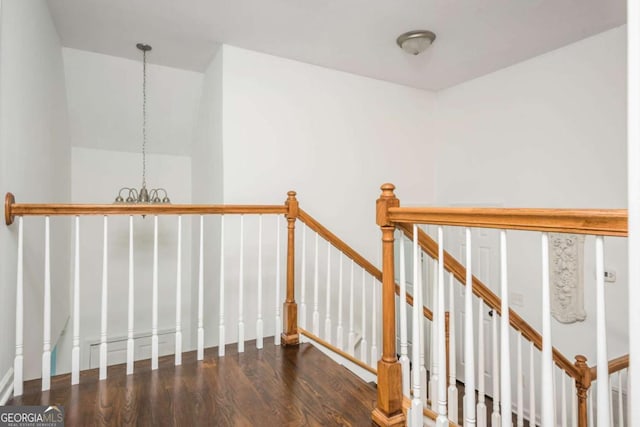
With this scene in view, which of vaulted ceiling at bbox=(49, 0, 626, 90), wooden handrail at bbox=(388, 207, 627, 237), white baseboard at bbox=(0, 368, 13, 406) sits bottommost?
white baseboard at bbox=(0, 368, 13, 406)

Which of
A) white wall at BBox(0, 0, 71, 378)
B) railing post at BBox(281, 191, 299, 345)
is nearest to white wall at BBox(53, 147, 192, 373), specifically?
white wall at BBox(0, 0, 71, 378)

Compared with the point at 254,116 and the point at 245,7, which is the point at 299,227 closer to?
A: the point at 254,116

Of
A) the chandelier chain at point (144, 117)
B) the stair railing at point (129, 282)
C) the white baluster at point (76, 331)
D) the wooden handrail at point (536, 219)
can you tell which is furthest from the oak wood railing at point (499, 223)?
the chandelier chain at point (144, 117)

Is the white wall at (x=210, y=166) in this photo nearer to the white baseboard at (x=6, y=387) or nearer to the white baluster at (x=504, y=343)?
the white baseboard at (x=6, y=387)

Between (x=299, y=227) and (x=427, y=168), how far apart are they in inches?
73.7

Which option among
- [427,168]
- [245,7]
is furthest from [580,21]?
[245,7]

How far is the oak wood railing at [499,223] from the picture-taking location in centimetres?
84

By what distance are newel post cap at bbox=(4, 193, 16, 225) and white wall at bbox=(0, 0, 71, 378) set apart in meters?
0.04

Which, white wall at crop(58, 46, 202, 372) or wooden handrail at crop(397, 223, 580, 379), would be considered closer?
wooden handrail at crop(397, 223, 580, 379)

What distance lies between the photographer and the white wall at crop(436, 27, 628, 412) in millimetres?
2645

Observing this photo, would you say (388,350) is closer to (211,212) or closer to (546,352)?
(546,352)

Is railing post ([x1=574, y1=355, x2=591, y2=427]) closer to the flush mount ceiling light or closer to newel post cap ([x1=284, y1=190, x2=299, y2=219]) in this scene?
newel post cap ([x1=284, y1=190, x2=299, y2=219])

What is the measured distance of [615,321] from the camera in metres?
2.61

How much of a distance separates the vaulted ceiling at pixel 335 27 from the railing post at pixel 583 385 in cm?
233
